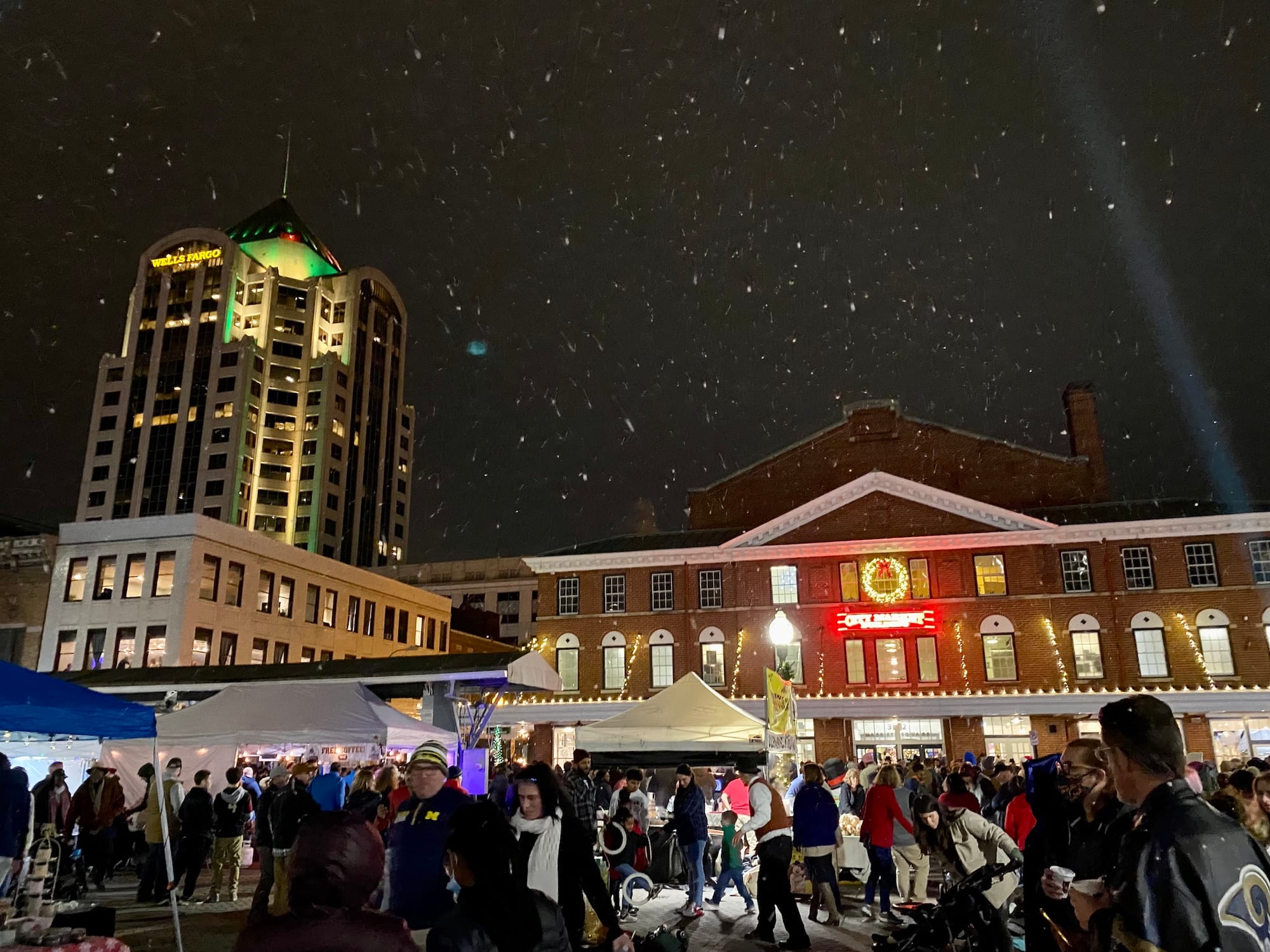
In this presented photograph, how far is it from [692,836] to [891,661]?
1032 inches

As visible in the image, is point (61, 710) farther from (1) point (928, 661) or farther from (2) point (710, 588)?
(1) point (928, 661)

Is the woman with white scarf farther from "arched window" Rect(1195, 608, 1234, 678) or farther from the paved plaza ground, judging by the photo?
"arched window" Rect(1195, 608, 1234, 678)

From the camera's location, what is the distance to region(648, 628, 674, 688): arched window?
130 feet

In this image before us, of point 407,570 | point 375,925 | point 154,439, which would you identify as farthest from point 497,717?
point 154,439

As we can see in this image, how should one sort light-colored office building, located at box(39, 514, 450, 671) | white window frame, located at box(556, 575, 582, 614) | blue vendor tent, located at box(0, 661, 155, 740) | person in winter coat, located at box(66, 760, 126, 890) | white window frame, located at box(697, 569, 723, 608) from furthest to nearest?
white window frame, located at box(556, 575, 582, 614)
white window frame, located at box(697, 569, 723, 608)
light-colored office building, located at box(39, 514, 450, 671)
person in winter coat, located at box(66, 760, 126, 890)
blue vendor tent, located at box(0, 661, 155, 740)

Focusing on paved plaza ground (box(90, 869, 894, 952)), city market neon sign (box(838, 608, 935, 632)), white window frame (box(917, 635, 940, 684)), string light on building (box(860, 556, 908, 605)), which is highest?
string light on building (box(860, 556, 908, 605))

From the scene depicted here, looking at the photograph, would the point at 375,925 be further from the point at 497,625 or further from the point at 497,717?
the point at 497,625

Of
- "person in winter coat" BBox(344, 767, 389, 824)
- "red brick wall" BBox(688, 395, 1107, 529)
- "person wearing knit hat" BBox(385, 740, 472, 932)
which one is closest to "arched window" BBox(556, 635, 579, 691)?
"red brick wall" BBox(688, 395, 1107, 529)

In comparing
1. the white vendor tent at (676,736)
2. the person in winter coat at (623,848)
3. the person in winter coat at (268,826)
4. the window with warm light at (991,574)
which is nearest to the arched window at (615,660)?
the window with warm light at (991,574)

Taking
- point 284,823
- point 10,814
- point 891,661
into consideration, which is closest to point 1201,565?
point 891,661

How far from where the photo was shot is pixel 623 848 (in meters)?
12.3

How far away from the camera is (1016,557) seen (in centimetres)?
3678

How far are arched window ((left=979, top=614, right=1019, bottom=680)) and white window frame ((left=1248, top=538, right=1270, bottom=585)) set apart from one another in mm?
8795

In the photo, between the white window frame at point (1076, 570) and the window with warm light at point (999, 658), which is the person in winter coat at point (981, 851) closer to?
the window with warm light at point (999, 658)
